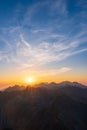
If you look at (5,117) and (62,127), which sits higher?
(5,117)

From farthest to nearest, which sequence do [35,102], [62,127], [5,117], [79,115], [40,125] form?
[35,102], [5,117], [79,115], [40,125], [62,127]

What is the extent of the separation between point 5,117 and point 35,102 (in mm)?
15789

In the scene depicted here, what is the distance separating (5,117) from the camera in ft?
266

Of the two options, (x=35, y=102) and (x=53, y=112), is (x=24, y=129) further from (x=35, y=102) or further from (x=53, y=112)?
(x=35, y=102)

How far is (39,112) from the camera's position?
71.7m

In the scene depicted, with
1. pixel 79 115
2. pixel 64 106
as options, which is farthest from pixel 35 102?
pixel 79 115

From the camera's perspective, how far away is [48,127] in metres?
60.1

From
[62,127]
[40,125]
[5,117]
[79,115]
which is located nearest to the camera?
[62,127]

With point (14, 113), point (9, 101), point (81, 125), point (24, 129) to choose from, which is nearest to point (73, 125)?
point (81, 125)

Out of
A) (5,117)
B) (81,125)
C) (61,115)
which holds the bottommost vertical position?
(81,125)

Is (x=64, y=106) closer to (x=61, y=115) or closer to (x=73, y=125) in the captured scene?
(x=61, y=115)

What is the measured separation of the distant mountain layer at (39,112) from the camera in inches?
2399

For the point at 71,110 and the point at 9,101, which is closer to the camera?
the point at 71,110

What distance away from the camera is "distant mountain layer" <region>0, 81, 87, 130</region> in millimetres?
60938
